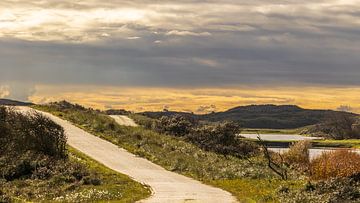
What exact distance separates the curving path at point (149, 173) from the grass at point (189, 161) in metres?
1.10

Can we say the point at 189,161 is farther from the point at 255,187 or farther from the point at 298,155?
the point at 298,155

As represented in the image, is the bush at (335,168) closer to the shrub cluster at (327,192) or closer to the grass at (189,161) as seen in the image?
the grass at (189,161)

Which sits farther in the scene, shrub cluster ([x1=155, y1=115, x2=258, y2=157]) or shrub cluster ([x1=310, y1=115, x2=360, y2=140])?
shrub cluster ([x1=310, y1=115, x2=360, y2=140])

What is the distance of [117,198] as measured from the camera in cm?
2984

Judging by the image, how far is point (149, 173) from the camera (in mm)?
41406

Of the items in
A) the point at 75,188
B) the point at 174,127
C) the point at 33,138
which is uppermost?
the point at 33,138

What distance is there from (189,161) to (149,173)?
7.34 m

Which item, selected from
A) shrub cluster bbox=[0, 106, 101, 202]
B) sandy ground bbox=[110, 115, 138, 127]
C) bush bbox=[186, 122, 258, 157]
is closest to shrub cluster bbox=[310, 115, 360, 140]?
sandy ground bbox=[110, 115, 138, 127]

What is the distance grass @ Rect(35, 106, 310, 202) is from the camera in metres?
35.9

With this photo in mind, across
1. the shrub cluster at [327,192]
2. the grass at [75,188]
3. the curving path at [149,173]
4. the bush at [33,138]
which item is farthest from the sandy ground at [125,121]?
the shrub cluster at [327,192]

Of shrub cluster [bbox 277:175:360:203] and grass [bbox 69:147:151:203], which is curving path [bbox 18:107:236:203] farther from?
shrub cluster [bbox 277:175:360:203]

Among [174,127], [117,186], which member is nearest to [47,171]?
[117,186]

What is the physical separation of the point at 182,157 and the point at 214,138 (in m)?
18.2

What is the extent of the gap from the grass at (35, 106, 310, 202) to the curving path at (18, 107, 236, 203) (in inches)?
43.5
